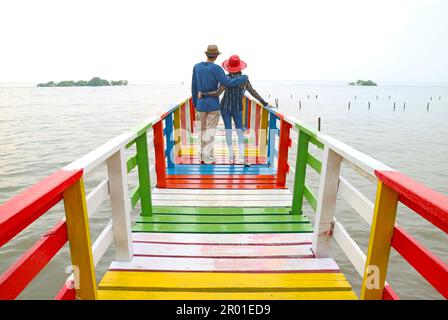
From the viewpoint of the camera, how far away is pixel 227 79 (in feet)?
18.3

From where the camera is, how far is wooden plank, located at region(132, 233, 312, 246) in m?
3.61

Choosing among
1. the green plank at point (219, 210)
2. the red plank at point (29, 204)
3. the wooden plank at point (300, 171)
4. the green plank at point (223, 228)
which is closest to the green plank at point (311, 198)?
the wooden plank at point (300, 171)

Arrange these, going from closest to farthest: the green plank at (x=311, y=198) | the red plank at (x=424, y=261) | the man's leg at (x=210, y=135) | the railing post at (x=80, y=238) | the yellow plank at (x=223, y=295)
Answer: the red plank at (x=424, y=261) → the railing post at (x=80, y=238) → the yellow plank at (x=223, y=295) → the green plank at (x=311, y=198) → the man's leg at (x=210, y=135)

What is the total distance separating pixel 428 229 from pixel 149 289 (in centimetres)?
729

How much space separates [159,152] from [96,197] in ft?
7.67

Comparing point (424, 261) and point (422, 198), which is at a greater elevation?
point (422, 198)

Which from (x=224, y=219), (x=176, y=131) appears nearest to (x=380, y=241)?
(x=224, y=219)

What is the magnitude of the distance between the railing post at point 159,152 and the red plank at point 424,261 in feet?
11.3

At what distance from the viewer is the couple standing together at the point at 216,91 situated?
18.0 feet

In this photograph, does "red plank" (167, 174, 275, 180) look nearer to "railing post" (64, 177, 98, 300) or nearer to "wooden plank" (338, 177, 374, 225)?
"wooden plank" (338, 177, 374, 225)

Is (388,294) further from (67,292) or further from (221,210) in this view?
(221,210)

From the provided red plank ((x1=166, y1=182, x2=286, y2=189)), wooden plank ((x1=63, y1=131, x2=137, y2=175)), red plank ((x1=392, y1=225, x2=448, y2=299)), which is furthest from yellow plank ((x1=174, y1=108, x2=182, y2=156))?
red plank ((x1=392, y1=225, x2=448, y2=299))

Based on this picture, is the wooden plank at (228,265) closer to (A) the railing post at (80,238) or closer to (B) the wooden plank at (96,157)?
(A) the railing post at (80,238)

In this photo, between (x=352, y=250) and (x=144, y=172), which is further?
(x=144, y=172)
